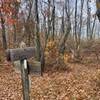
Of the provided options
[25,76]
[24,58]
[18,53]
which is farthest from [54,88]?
[18,53]

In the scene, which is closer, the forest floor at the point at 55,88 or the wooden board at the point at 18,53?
the wooden board at the point at 18,53

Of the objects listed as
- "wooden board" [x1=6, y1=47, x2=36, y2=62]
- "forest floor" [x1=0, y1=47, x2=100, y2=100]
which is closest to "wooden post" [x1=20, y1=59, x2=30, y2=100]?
"wooden board" [x1=6, y1=47, x2=36, y2=62]

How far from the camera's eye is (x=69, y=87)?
38.0 ft

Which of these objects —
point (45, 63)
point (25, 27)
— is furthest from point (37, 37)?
point (25, 27)

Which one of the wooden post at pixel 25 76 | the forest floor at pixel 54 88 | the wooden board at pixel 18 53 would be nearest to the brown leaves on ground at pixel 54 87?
the forest floor at pixel 54 88

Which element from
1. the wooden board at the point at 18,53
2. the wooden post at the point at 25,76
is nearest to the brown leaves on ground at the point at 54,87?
the wooden post at the point at 25,76

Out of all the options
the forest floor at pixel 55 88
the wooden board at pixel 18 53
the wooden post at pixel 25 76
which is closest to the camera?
the wooden board at pixel 18 53

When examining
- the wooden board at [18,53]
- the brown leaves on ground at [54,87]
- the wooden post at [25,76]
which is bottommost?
the brown leaves on ground at [54,87]

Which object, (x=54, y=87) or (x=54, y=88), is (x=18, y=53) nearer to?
(x=54, y=88)

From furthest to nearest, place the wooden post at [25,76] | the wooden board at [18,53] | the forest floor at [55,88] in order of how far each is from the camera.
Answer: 1. the forest floor at [55,88]
2. the wooden post at [25,76]
3. the wooden board at [18,53]

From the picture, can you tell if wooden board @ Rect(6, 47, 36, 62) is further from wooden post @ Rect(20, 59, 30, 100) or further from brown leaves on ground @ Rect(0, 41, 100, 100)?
brown leaves on ground @ Rect(0, 41, 100, 100)

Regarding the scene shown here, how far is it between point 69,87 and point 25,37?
61.1 feet

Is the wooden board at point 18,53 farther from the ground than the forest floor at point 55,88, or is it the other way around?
the wooden board at point 18,53

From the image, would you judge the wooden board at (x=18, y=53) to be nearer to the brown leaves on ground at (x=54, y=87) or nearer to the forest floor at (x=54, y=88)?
the brown leaves on ground at (x=54, y=87)
